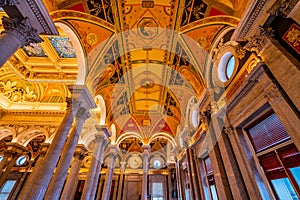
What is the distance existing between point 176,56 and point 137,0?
292cm

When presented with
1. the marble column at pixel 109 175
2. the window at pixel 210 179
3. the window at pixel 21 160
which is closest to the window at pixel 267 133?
the window at pixel 210 179

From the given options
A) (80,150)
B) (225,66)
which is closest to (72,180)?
(80,150)

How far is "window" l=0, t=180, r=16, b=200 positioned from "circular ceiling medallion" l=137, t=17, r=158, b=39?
56.0 feet

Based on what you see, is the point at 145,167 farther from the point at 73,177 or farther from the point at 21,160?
the point at 21,160

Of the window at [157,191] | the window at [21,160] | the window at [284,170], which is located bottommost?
the window at [284,170]

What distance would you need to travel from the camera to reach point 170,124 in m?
11.8

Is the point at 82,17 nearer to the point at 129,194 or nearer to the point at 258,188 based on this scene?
the point at 258,188

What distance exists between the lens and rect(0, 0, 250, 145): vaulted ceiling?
4980 millimetres

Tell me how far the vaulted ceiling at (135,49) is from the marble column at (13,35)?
135 centimetres

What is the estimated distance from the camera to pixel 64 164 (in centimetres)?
479

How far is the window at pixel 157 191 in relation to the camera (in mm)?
13666

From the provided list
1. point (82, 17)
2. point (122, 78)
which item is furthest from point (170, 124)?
point (82, 17)

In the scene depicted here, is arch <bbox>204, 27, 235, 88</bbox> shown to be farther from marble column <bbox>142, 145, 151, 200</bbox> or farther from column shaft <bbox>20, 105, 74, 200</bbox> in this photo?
marble column <bbox>142, 145, 151, 200</bbox>

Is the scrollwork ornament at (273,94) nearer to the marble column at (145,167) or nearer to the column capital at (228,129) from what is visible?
the column capital at (228,129)
